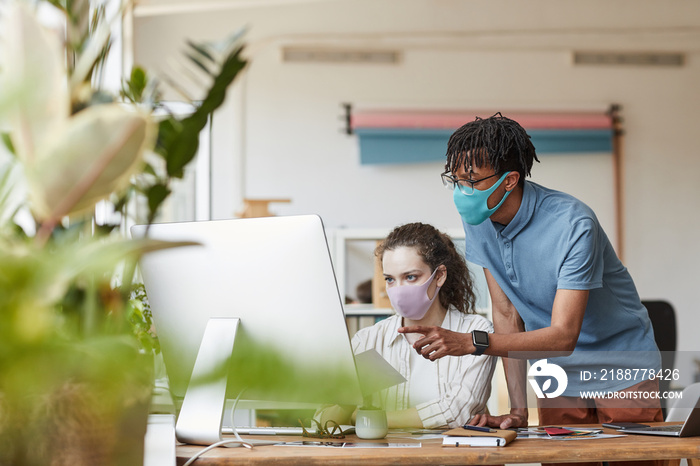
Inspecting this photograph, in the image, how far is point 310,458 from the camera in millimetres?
1187

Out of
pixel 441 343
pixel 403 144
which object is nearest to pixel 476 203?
pixel 441 343

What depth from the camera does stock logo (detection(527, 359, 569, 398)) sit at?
1.86 m

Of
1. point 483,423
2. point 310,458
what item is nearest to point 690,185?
point 483,423

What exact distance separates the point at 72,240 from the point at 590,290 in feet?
5.11

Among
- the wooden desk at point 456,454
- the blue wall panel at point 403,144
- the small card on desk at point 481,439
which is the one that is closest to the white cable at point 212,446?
the wooden desk at point 456,454

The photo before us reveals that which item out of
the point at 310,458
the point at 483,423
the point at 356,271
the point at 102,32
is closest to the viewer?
the point at 102,32

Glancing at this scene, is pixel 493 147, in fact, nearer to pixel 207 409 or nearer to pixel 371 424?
pixel 371 424

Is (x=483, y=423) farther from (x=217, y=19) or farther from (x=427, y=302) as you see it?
(x=217, y=19)

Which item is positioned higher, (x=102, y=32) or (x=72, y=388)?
(x=102, y=32)

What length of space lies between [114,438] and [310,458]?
0.87 meters

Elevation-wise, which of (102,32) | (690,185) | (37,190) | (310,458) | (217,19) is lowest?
(310,458)

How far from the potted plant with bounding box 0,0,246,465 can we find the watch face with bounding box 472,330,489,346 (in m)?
1.18

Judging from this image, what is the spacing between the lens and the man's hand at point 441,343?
1.44 m

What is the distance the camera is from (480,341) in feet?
5.04
